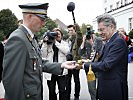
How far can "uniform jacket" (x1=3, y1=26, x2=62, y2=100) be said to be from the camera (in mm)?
2281

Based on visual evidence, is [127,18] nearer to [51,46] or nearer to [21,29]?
[51,46]

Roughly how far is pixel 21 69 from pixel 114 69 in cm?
143

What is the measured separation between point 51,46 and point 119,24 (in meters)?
38.2

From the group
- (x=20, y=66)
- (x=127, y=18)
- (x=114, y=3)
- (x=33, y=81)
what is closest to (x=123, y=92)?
(x=33, y=81)

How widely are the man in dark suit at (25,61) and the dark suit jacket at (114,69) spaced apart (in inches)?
39.6

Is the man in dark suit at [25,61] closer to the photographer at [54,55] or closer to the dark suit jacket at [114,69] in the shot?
the dark suit jacket at [114,69]

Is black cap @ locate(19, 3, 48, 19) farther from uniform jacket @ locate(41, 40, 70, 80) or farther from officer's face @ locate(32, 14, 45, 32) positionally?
uniform jacket @ locate(41, 40, 70, 80)

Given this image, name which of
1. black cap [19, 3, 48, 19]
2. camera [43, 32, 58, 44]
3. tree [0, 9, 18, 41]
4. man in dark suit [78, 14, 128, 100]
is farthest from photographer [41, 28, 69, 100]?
tree [0, 9, 18, 41]

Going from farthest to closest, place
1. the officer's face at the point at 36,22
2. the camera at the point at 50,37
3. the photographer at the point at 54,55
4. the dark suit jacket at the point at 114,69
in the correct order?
the photographer at the point at 54,55 → the camera at the point at 50,37 → the dark suit jacket at the point at 114,69 → the officer's face at the point at 36,22

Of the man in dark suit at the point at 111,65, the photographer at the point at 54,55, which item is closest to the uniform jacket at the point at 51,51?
the photographer at the point at 54,55

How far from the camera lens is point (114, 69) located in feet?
10.7

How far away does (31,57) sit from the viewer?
8.07 feet

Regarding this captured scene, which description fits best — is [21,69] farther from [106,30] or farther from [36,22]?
[106,30]

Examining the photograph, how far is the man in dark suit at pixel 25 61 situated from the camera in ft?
7.50
